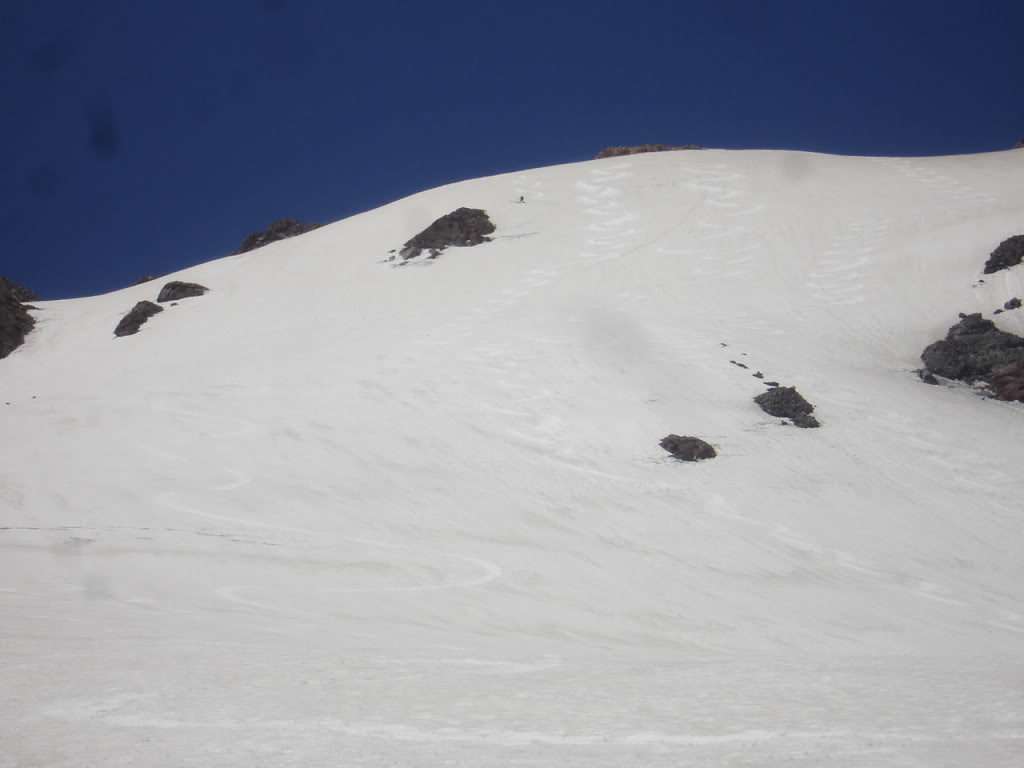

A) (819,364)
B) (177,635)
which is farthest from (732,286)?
(177,635)

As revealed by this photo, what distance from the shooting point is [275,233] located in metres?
31.9

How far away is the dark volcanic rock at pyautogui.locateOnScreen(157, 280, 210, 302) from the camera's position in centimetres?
2462

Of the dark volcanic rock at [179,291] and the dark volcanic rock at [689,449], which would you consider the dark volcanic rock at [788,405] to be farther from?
the dark volcanic rock at [179,291]

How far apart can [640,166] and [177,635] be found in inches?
1113

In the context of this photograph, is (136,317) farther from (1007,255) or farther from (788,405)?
(1007,255)

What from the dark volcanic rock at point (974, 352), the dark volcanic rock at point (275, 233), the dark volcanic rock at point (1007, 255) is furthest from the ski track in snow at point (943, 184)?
the dark volcanic rock at point (275, 233)

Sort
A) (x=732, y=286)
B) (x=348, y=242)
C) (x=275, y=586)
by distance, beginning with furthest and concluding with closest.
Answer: (x=348, y=242)
(x=732, y=286)
(x=275, y=586)

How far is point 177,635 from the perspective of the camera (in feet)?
16.1

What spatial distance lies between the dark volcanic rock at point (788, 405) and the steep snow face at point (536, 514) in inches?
13.5

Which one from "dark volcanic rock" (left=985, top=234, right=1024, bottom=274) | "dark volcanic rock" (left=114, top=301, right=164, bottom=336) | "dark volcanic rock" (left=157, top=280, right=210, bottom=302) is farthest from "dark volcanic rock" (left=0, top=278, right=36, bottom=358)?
"dark volcanic rock" (left=985, top=234, right=1024, bottom=274)

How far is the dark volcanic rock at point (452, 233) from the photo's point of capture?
2512 centimetres

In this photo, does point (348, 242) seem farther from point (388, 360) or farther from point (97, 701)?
point (97, 701)

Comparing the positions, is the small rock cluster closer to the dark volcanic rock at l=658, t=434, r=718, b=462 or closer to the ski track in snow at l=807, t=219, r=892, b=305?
the dark volcanic rock at l=658, t=434, r=718, b=462

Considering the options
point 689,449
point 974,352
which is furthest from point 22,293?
point 974,352
